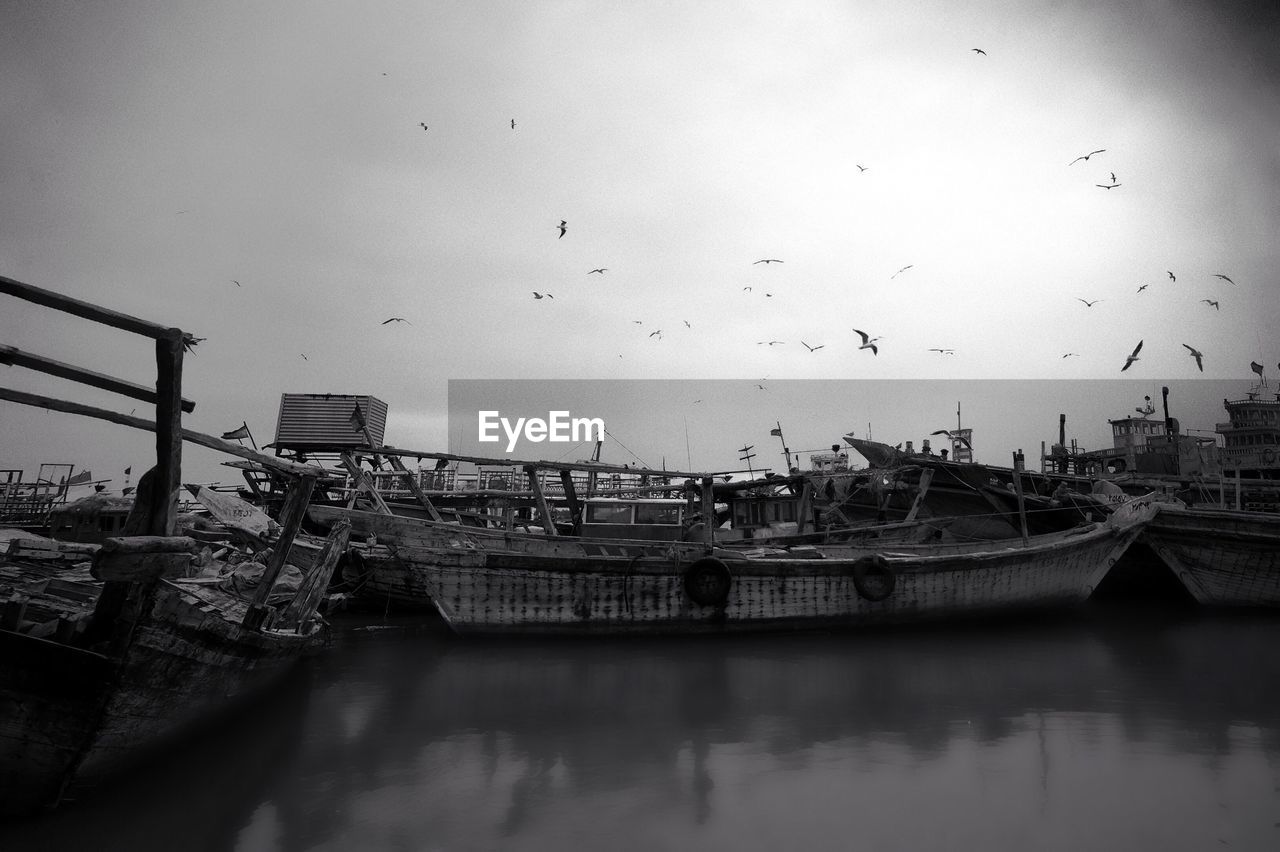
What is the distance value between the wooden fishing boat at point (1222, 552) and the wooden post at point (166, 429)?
16.3 metres

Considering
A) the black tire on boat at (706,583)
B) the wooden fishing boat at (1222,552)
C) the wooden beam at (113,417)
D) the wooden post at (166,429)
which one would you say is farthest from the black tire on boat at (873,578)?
the wooden post at (166,429)

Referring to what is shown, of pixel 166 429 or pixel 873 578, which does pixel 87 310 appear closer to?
pixel 166 429

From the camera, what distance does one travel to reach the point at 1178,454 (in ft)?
85.0

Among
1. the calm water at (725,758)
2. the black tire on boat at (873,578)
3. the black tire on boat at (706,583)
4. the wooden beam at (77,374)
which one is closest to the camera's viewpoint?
the wooden beam at (77,374)

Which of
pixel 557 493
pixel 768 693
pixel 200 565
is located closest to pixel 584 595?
pixel 768 693

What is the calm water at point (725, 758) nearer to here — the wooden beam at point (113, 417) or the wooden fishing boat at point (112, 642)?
the wooden fishing boat at point (112, 642)

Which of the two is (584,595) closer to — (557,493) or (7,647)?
(7,647)

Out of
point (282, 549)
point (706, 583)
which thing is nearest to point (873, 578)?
point (706, 583)

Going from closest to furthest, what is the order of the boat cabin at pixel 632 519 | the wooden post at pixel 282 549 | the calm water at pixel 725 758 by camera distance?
the calm water at pixel 725 758 < the wooden post at pixel 282 549 < the boat cabin at pixel 632 519

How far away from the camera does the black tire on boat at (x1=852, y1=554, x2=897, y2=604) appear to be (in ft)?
34.0

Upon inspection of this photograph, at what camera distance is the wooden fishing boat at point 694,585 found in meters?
9.59

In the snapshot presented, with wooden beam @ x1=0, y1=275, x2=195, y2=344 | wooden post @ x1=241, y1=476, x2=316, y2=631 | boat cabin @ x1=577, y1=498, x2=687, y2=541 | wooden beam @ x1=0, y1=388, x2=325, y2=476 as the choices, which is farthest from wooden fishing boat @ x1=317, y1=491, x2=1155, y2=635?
wooden beam @ x1=0, y1=275, x2=195, y2=344

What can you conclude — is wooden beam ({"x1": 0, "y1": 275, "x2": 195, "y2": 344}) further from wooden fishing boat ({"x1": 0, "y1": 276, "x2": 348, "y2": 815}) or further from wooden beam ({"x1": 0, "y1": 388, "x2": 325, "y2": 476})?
wooden beam ({"x1": 0, "y1": 388, "x2": 325, "y2": 476})

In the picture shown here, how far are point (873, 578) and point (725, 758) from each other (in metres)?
5.86
